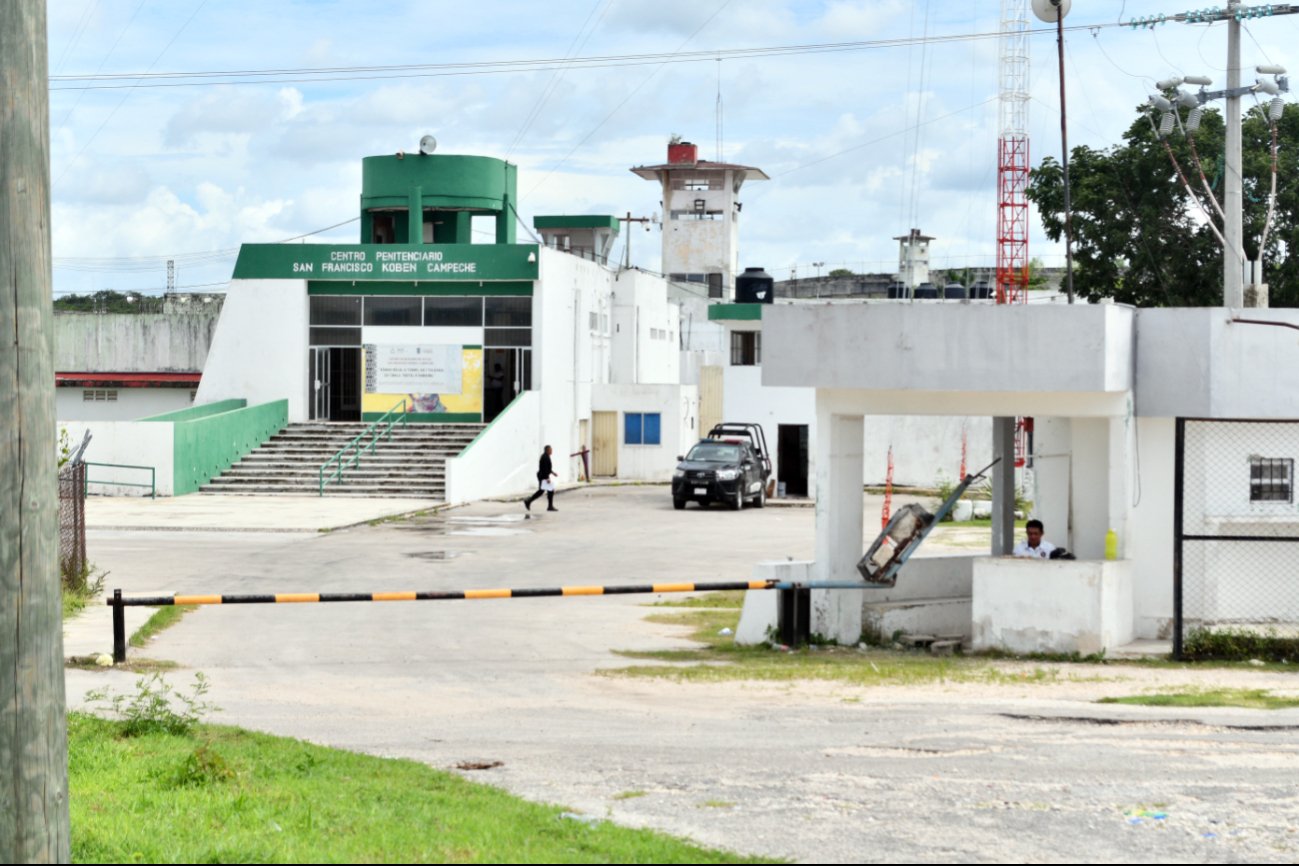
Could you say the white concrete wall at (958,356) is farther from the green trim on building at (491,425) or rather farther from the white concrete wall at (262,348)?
the white concrete wall at (262,348)

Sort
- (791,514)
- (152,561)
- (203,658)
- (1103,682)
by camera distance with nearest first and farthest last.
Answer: (1103,682) < (203,658) < (152,561) < (791,514)

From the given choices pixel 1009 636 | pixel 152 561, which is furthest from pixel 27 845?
pixel 152 561

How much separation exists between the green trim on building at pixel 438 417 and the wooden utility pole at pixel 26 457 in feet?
128

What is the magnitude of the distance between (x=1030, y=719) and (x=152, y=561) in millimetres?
16746

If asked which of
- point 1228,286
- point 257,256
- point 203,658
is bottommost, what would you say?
point 203,658

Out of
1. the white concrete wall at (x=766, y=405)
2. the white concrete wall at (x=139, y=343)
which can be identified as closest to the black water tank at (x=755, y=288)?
the white concrete wall at (x=766, y=405)

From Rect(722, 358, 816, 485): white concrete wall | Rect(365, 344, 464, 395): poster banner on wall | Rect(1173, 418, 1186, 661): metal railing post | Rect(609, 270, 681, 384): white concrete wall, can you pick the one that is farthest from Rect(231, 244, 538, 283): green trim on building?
Rect(1173, 418, 1186, 661): metal railing post

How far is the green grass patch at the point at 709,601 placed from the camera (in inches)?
838

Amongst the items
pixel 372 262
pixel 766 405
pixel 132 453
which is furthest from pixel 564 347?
pixel 132 453

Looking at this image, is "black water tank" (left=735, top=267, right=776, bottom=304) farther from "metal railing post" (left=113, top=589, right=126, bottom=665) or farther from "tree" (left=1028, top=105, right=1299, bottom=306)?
"metal railing post" (left=113, top=589, right=126, bottom=665)

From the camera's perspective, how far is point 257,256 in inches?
1779

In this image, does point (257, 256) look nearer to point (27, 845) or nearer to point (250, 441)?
point (250, 441)

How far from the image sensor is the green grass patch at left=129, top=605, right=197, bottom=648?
57.4 feet

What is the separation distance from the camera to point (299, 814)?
8625 mm
